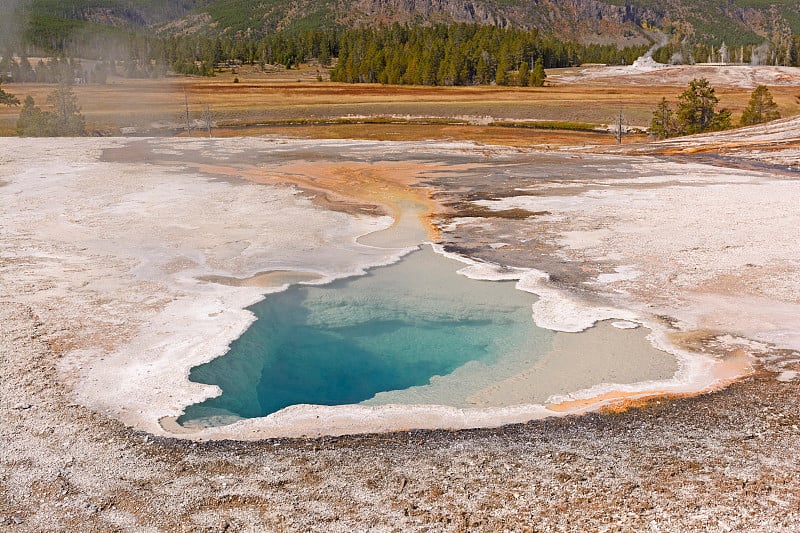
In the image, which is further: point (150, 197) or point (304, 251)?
point (150, 197)

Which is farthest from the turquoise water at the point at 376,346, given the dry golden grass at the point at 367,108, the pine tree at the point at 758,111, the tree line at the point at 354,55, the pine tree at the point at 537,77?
the pine tree at the point at 537,77

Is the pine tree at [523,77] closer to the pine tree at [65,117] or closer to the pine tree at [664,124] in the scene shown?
the pine tree at [664,124]

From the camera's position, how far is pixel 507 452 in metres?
5.96

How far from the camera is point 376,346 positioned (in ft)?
30.0

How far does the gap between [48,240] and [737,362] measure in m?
11.4

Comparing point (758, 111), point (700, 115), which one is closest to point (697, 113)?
point (700, 115)

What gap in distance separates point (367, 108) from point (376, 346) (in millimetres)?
50411

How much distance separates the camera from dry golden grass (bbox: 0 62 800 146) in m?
46.6

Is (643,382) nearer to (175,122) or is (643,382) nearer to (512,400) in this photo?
(512,400)

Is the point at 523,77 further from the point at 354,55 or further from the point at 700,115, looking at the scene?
the point at 700,115

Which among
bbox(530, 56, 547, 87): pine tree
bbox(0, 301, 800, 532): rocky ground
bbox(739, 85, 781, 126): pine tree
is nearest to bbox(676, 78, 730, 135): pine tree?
bbox(739, 85, 781, 126): pine tree

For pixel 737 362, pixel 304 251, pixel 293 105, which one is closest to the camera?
pixel 737 362

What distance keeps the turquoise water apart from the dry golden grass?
2857 cm

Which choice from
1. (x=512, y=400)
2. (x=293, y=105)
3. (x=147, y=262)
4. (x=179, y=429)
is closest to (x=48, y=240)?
(x=147, y=262)
